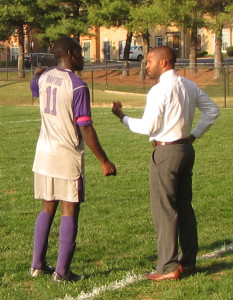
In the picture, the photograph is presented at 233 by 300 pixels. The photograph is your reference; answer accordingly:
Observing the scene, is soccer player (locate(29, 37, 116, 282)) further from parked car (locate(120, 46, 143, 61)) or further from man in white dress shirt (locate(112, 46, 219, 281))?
parked car (locate(120, 46, 143, 61))

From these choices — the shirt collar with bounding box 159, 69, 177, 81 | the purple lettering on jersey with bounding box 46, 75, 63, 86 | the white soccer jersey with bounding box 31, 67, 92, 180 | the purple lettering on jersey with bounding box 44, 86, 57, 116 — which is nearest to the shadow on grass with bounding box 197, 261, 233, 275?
the white soccer jersey with bounding box 31, 67, 92, 180

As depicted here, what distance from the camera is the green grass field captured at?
526 cm

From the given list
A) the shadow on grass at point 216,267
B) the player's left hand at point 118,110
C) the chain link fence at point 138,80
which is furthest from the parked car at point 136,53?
the player's left hand at point 118,110

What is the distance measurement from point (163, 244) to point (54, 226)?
94.8 inches

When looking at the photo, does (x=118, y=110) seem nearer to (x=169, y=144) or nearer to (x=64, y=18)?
(x=169, y=144)

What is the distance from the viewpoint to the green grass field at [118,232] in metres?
5.26

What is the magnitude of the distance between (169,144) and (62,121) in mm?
890

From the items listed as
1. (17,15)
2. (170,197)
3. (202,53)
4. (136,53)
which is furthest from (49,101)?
(202,53)

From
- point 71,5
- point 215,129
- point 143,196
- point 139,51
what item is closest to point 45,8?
point 71,5

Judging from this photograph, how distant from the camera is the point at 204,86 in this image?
131ft

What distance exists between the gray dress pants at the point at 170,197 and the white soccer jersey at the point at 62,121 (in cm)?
64

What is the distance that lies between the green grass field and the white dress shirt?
4.19ft

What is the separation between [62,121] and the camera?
516 cm

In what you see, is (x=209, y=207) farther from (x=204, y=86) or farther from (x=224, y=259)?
(x=204, y=86)
